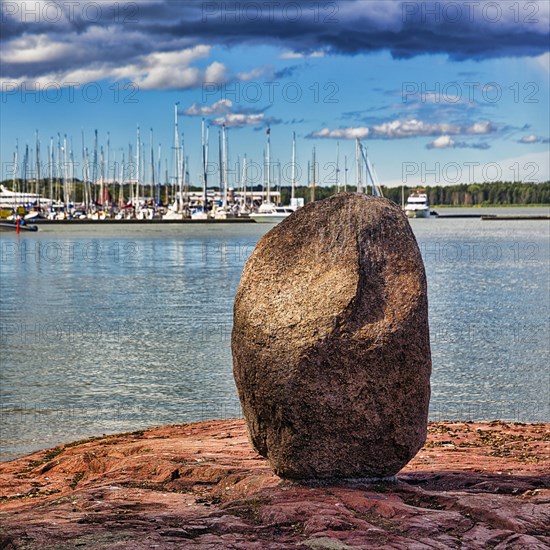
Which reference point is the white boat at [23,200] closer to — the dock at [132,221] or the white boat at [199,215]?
the dock at [132,221]

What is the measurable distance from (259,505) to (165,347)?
20.7m

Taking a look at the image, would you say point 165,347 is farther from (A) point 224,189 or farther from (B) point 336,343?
(A) point 224,189

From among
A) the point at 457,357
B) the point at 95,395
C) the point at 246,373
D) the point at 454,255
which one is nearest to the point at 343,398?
the point at 246,373

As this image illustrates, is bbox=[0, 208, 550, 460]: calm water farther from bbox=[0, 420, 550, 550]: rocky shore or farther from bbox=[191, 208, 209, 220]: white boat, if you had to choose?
bbox=[191, 208, 209, 220]: white boat

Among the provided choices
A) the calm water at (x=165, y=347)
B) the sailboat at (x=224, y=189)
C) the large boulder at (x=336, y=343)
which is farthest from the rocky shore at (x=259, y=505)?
the sailboat at (x=224, y=189)

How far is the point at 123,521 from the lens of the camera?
29.8 feet

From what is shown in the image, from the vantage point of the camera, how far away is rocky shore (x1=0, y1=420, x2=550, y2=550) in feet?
28.0

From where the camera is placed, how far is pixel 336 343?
32.4ft

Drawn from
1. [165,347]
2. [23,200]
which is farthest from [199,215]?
[165,347]

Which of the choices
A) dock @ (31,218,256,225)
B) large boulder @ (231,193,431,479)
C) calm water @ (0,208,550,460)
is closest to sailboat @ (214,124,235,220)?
dock @ (31,218,256,225)

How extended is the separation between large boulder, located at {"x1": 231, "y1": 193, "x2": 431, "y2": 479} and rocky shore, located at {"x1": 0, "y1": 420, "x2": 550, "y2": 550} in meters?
0.44

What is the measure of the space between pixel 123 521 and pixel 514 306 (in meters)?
36.1

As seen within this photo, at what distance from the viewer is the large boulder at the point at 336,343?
391 inches

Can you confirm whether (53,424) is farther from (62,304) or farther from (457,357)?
(62,304)
